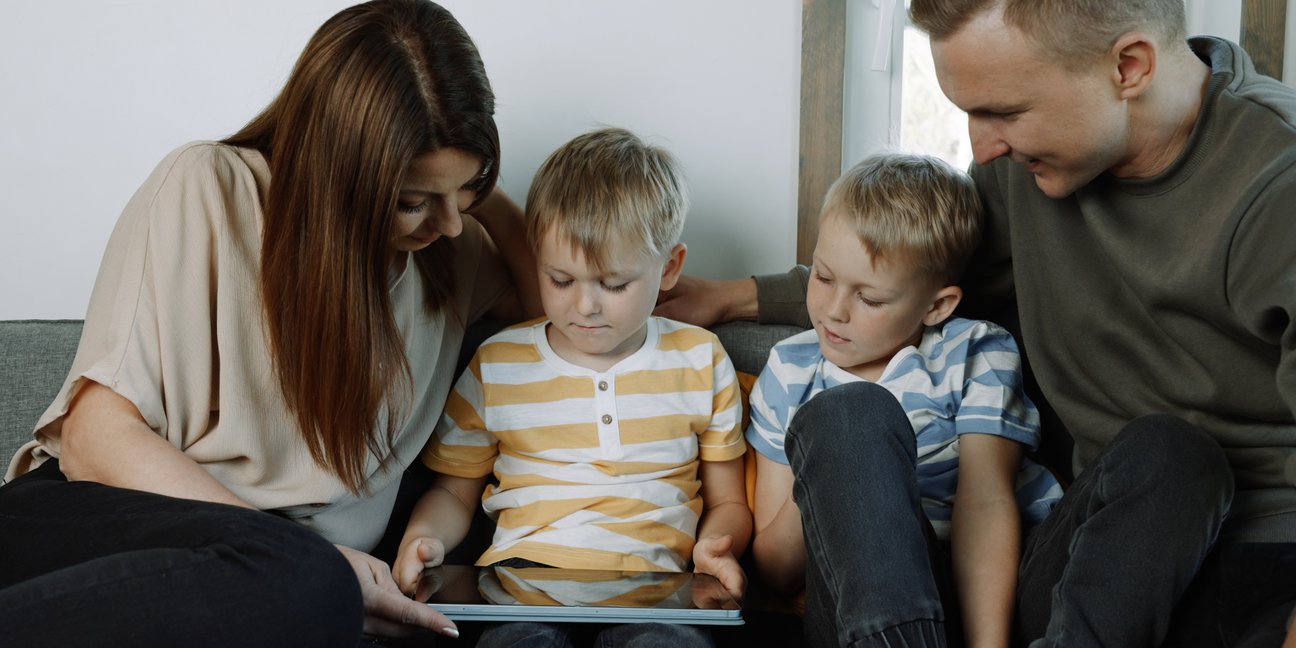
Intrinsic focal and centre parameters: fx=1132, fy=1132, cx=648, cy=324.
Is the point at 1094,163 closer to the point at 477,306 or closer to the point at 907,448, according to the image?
the point at 907,448

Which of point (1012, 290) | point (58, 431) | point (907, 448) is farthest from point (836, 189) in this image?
point (58, 431)

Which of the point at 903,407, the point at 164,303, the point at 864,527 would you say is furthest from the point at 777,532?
the point at 164,303

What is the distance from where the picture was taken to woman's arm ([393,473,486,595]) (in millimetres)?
1326

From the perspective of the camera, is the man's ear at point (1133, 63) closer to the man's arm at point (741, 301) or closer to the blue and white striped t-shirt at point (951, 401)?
the blue and white striped t-shirt at point (951, 401)

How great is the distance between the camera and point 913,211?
140 cm

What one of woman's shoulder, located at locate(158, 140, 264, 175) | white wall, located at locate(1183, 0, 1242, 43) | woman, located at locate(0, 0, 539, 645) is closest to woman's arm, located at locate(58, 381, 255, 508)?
woman, located at locate(0, 0, 539, 645)

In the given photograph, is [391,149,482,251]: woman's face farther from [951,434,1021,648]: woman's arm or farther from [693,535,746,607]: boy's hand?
[951,434,1021,648]: woman's arm

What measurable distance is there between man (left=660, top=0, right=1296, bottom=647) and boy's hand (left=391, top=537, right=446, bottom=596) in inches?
26.2

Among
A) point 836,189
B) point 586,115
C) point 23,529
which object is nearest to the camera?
point 23,529

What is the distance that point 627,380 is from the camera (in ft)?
4.85

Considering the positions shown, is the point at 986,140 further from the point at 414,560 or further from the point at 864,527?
the point at 414,560

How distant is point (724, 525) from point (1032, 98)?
640 millimetres

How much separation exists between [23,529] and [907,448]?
868 millimetres

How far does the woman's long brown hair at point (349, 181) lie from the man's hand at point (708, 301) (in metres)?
0.42
